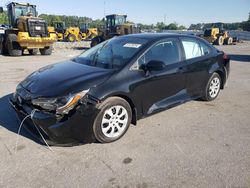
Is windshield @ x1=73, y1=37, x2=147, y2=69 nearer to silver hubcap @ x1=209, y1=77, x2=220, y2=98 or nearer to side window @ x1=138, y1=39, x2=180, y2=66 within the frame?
side window @ x1=138, y1=39, x2=180, y2=66

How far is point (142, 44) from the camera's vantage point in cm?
434

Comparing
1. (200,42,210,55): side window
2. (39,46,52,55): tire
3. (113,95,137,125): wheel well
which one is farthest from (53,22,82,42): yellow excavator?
(113,95,137,125): wheel well

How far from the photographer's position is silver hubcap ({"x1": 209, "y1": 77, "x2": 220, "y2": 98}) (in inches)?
224

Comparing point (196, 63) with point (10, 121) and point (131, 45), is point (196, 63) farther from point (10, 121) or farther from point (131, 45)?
point (10, 121)

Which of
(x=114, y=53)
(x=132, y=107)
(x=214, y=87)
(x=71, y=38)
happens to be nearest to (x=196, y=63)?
(x=214, y=87)

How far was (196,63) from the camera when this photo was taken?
5.09 meters

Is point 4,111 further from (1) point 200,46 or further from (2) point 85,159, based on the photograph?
(1) point 200,46

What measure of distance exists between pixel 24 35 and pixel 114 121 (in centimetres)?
1194

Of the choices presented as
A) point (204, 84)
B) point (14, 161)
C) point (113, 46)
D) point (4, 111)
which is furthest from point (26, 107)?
point (204, 84)

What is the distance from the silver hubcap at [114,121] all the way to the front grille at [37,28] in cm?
1221

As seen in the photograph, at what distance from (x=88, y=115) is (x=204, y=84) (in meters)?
2.94

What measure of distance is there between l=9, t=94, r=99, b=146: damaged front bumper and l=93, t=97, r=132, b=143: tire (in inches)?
3.9

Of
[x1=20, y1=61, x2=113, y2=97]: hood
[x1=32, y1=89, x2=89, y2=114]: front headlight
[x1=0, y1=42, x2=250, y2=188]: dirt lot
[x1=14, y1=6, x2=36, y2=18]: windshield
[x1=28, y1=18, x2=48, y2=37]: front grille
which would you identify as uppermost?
[x1=14, y1=6, x2=36, y2=18]: windshield

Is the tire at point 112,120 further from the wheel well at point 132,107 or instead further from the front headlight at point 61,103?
the front headlight at point 61,103
